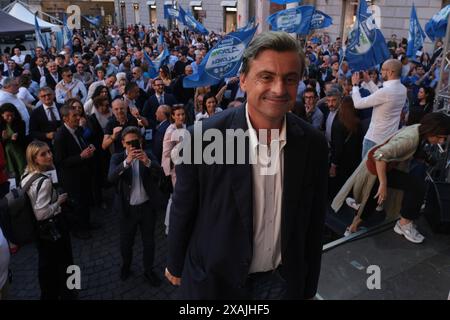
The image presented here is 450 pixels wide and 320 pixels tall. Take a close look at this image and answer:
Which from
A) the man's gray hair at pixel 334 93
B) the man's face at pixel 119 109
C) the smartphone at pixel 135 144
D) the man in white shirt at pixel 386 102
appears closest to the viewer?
the smartphone at pixel 135 144

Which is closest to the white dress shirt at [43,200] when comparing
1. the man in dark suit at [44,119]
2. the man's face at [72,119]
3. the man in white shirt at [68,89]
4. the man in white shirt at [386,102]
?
the man's face at [72,119]

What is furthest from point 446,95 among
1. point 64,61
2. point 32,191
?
point 64,61

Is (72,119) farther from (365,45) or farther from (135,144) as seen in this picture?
(365,45)

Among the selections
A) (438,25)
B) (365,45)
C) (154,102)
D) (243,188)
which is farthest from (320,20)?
(243,188)

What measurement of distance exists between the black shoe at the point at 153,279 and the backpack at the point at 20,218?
1.28 metres

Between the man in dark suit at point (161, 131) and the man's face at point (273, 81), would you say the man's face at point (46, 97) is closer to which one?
the man in dark suit at point (161, 131)

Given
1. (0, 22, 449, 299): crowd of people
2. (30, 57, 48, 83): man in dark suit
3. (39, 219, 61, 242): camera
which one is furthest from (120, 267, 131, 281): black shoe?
(30, 57, 48, 83): man in dark suit

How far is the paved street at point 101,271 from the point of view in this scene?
405 centimetres

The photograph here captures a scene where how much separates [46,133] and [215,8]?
96.5ft

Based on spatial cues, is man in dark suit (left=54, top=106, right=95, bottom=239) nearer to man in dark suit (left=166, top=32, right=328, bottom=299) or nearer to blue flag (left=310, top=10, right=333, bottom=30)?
man in dark suit (left=166, top=32, right=328, bottom=299)

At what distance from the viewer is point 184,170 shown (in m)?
1.93

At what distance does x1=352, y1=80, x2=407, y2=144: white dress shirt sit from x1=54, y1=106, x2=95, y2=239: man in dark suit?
3.63 meters
